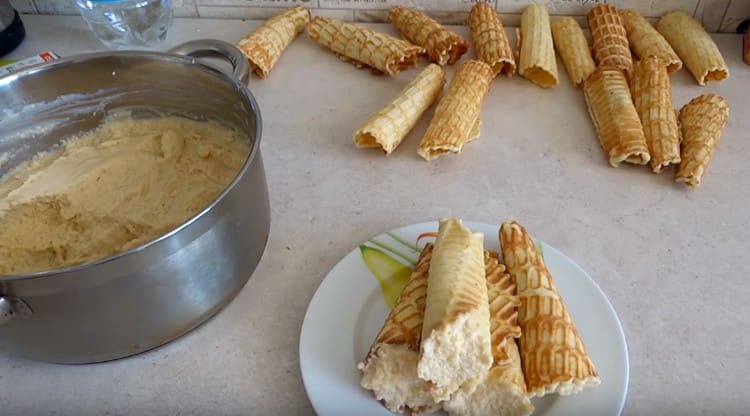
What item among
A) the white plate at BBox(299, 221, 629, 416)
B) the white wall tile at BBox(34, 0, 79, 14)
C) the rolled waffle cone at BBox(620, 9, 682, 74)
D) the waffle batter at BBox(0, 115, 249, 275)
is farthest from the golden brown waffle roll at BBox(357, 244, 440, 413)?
the white wall tile at BBox(34, 0, 79, 14)

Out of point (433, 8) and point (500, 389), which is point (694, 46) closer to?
point (433, 8)

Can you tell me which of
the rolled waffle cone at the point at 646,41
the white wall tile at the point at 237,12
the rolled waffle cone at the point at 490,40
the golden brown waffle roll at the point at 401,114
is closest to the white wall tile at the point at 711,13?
the rolled waffle cone at the point at 646,41

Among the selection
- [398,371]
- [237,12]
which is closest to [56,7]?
[237,12]

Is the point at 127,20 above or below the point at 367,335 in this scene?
above

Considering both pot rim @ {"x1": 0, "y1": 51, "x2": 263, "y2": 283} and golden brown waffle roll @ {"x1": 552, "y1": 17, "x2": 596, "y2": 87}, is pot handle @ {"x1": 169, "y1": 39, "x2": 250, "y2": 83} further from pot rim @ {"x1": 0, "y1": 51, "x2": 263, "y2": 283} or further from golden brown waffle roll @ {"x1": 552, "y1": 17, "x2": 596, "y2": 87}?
golden brown waffle roll @ {"x1": 552, "y1": 17, "x2": 596, "y2": 87}

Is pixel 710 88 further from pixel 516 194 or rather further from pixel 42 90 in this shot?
pixel 42 90
